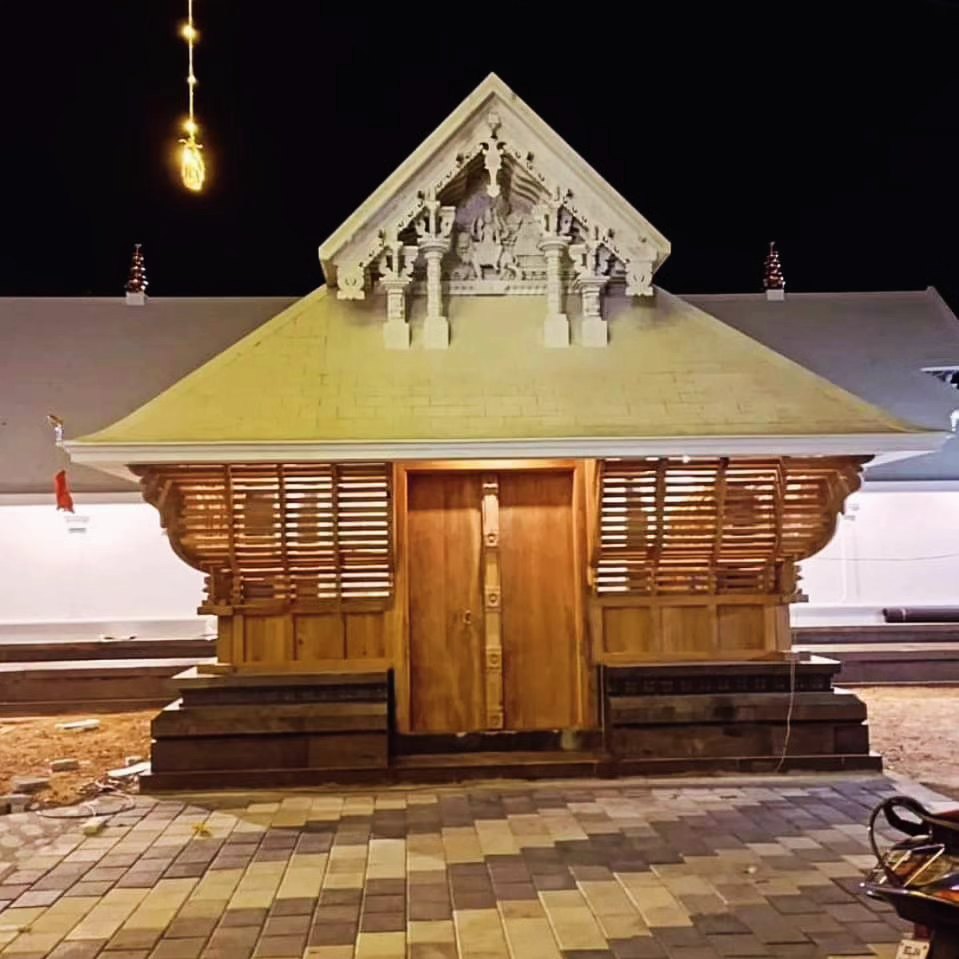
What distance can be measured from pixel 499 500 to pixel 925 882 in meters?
5.00

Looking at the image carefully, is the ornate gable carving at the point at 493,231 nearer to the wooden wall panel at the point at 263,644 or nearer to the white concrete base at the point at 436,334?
the white concrete base at the point at 436,334

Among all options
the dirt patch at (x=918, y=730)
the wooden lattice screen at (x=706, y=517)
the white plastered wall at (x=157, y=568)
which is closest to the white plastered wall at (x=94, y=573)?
the white plastered wall at (x=157, y=568)

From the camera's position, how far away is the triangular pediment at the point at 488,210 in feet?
23.4

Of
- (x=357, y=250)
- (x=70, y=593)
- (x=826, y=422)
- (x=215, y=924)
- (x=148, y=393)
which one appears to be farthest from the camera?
(x=148, y=393)

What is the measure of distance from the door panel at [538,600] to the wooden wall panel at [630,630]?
269 mm

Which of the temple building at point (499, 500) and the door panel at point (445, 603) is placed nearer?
the temple building at point (499, 500)

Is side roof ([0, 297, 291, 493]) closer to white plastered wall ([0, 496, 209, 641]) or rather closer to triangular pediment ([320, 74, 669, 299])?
white plastered wall ([0, 496, 209, 641])

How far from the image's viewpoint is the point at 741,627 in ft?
24.2

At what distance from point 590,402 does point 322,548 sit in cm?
218

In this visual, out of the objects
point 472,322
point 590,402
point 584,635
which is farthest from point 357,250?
point 584,635

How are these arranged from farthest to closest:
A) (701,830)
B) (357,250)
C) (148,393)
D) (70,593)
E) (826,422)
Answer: (148,393)
(70,593)
(357,250)
(826,422)
(701,830)

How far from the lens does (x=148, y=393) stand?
14148 millimetres

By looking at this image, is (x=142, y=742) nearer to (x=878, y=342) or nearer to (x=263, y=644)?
(x=263, y=644)

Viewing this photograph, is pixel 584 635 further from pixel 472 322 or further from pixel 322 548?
pixel 472 322
